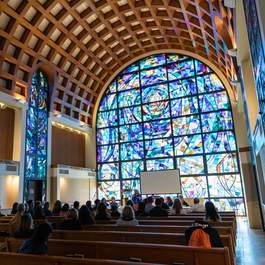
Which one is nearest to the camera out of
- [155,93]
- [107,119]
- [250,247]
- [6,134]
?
[250,247]

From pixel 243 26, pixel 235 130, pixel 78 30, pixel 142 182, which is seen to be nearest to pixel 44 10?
pixel 78 30

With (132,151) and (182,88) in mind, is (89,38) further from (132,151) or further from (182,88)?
(132,151)

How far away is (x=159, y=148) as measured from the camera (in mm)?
12867

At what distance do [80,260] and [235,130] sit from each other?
35.2 feet

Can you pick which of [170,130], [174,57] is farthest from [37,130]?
[174,57]

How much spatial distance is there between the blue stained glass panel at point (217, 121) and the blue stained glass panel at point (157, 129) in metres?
1.77

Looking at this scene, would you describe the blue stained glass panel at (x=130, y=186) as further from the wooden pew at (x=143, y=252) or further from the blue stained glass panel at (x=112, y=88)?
the wooden pew at (x=143, y=252)

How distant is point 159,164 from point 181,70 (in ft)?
16.5

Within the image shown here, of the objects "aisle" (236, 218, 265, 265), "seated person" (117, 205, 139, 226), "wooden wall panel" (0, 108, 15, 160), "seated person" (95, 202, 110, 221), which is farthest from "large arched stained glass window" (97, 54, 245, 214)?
"seated person" (117, 205, 139, 226)

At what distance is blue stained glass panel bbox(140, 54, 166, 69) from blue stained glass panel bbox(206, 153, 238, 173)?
5655 millimetres

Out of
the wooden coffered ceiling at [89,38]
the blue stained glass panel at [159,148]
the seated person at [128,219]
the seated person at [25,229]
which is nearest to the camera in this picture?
the seated person at [25,229]

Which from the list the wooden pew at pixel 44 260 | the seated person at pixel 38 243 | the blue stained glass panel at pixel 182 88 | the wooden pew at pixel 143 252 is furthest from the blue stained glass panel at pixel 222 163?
the wooden pew at pixel 44 260

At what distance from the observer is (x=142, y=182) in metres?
11.8

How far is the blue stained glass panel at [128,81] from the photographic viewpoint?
Result: 14.0 metres
